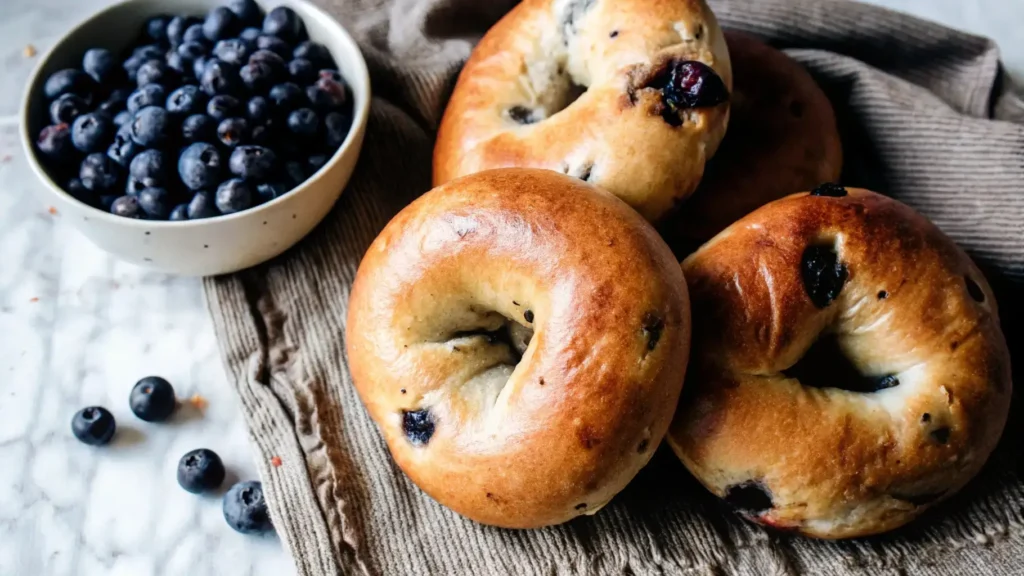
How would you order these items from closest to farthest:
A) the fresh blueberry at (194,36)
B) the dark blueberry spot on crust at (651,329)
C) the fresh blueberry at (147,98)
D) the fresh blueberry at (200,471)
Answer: the dark blueberry spot on crust at (651,329), the fresh blueberry at (200,471), the fresh blueberry at (147,98), the fresh blueberry at (194,36)

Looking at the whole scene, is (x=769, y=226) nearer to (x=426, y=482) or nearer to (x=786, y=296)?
(x=786, y=296)

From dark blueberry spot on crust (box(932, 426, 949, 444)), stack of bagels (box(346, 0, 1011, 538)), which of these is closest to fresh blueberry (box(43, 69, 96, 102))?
stack of bagels (box(346, 0, 1011, 538))

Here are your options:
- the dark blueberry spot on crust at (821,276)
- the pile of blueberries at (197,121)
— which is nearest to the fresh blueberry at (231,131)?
the pile of blueberries at (197,121)

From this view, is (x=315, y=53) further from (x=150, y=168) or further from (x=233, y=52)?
(x=150, y=168)

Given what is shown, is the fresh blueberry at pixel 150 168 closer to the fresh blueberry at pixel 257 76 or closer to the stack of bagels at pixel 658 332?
the fresh blueberry at pixel 257 76

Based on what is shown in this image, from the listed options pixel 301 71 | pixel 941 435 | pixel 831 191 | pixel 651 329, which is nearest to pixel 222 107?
pixel 301 71

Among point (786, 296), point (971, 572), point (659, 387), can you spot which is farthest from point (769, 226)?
point (971, 572)

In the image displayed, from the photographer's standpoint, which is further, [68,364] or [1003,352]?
[68,364]
